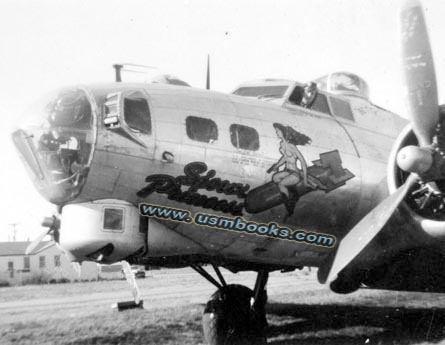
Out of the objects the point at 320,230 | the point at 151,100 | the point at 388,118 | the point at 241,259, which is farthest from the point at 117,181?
the point at 388,118

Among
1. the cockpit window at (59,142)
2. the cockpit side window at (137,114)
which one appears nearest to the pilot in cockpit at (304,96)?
the cockpit side window at (137,114)

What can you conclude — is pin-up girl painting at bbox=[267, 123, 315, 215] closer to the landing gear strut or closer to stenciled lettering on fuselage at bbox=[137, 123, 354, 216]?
stenciled lettering on fuselage at bbox=[137, 123, 354, 216]

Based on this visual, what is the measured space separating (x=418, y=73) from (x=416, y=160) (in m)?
1.08

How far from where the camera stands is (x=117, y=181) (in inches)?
239

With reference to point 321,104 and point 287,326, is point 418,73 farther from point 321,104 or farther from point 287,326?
point 287,326

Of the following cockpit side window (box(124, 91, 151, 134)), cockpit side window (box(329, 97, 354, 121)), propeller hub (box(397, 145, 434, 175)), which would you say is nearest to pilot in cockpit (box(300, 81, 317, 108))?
cockpit side window (box(329, 97, 354, 121))

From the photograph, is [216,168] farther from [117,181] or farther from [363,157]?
[363,157]

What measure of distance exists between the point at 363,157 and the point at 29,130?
465 cm

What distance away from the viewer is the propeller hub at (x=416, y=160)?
5895 millimetres

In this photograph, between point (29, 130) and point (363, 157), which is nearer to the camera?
point (29, 130)

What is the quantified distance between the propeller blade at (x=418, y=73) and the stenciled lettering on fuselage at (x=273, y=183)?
1.32 m

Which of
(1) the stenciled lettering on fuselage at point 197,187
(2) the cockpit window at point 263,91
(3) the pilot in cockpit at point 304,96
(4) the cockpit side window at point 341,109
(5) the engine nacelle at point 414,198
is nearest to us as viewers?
(1) the stenciled lettering on fuselage at point 197,187

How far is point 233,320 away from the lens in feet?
27.3

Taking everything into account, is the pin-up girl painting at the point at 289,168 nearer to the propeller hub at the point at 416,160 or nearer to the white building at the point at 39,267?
the propeller hub at the point at 416,160
